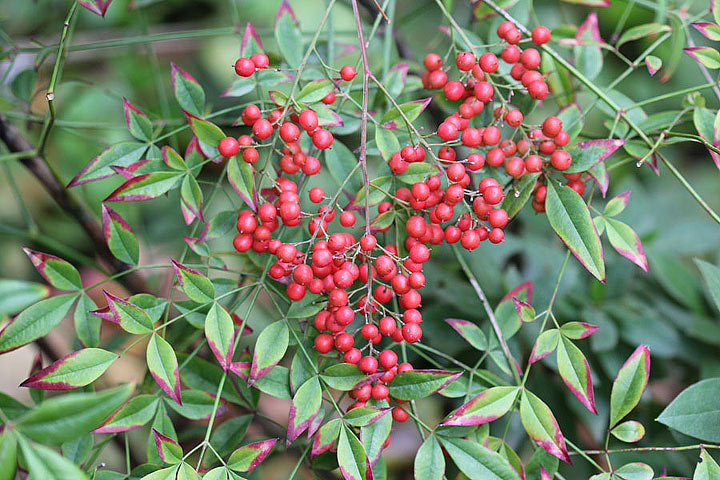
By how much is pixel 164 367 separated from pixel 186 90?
13.8 inches

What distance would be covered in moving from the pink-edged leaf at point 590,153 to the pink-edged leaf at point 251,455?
1.48 ft

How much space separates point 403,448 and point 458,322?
2.68 ft

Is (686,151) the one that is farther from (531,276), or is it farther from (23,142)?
(23,142)

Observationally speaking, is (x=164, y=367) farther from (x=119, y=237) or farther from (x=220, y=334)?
(x=119, y=237)

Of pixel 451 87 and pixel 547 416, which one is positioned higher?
pixel 451 87

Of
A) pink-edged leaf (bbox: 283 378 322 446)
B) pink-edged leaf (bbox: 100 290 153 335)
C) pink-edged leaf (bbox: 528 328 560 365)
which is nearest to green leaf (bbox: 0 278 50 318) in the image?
pink-edged leaf (bbox: 100 290 153 335)

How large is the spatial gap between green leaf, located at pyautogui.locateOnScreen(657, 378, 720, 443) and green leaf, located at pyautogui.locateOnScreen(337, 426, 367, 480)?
353mm

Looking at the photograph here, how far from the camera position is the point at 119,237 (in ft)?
2.31

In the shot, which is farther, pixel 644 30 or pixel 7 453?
pixel 644 30

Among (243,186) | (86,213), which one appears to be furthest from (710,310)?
(86,213)

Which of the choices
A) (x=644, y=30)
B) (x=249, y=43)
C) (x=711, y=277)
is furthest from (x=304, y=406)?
(x=644, y=30)

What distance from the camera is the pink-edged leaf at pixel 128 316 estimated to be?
0.61 metres

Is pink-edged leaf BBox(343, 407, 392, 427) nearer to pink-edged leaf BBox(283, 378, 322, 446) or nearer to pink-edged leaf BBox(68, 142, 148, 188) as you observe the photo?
pink-edged leaf BBox(283, 378, 322, 446)

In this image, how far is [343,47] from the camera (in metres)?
0.91
